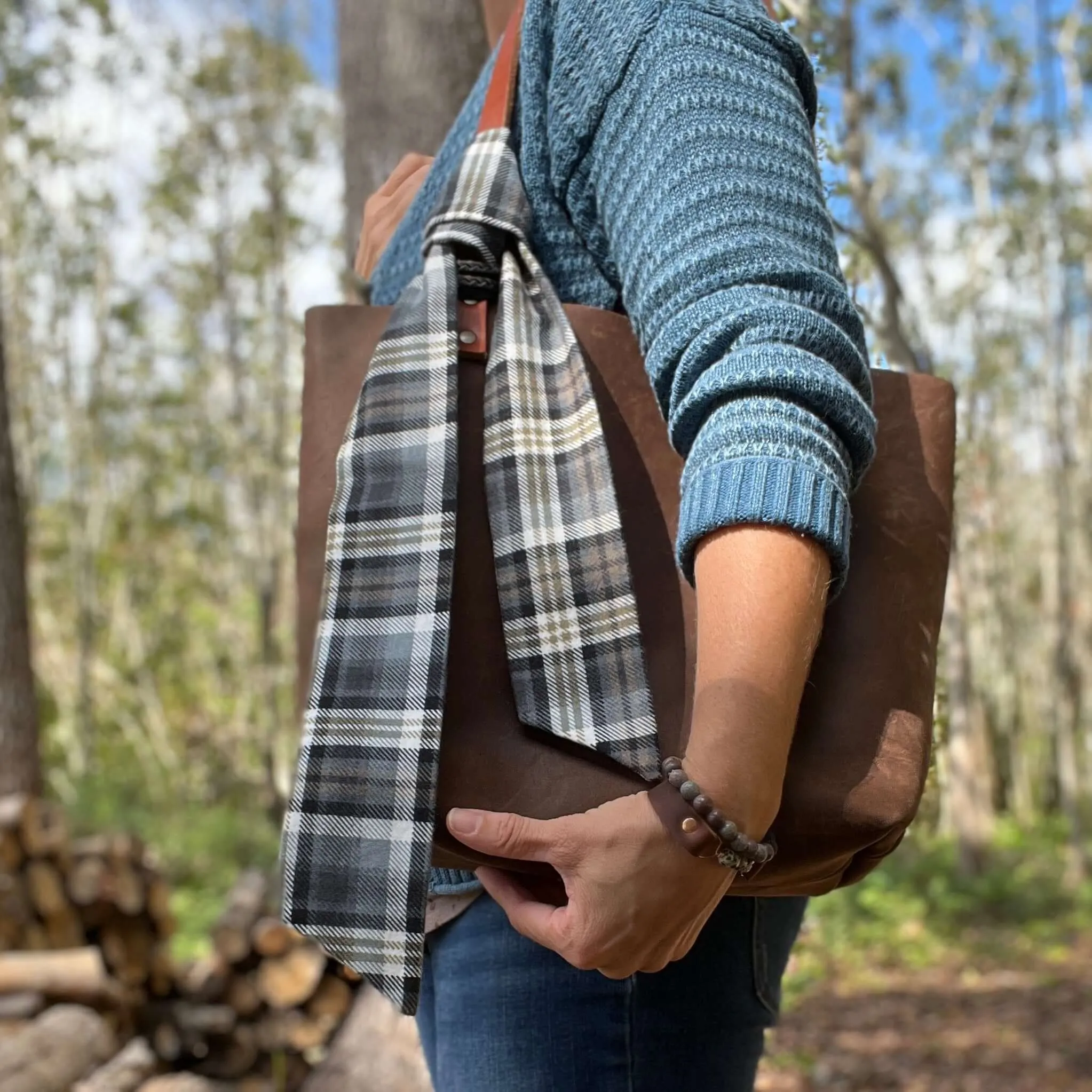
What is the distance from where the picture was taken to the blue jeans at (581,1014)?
0.89 m

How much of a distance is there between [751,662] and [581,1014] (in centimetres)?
34

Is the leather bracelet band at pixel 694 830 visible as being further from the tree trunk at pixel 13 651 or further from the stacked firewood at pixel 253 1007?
the tree trunk at pixel 13 651

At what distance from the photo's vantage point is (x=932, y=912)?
29.2 feet

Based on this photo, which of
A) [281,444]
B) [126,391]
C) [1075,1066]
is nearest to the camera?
[1075,1066]

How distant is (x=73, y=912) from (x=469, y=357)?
4.37 meters

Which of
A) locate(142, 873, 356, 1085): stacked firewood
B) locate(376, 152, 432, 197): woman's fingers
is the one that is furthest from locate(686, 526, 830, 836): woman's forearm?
locate(142, 873, 356, 1085): stacked firewood

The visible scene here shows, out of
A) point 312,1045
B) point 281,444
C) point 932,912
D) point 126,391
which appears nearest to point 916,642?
point 312,1045

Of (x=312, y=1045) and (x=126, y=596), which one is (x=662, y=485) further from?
(x=126, y=596)

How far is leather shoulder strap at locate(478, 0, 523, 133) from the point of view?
3.33 ft

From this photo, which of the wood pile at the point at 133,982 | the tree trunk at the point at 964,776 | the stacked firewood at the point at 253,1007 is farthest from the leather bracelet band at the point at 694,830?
the tree trunk at the point at 964,776

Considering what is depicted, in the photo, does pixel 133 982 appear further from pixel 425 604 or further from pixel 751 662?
pixel 751 662

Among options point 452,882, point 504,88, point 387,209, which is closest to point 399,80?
point 387,209

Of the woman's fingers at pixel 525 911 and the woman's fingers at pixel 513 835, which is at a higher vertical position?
the woman's fingers at pixel 513 835

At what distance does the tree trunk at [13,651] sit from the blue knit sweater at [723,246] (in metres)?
5.36
